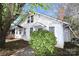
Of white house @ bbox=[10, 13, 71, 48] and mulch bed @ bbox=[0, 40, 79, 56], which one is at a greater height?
white house @ bbox=[10, 13, 71, 48]

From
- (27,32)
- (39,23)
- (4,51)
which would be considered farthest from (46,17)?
(4,51)

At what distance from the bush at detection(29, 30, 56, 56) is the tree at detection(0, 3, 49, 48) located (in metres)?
0.33

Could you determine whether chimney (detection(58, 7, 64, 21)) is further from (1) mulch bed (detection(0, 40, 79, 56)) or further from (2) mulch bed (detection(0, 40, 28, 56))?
(2) mulch bed (detection(0, 40, 28, 56))

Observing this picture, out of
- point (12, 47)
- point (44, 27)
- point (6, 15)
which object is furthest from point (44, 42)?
point (6, 15)

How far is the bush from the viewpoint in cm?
244

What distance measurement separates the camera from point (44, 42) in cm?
244

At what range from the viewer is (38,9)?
248cm

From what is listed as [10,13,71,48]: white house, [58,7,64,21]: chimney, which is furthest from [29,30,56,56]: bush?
[58,7,64,21]: chimney

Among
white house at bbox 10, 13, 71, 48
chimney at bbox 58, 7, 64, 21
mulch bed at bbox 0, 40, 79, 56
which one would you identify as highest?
chimney at bbox 58, 7, 64, 21

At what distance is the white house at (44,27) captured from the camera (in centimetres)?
245

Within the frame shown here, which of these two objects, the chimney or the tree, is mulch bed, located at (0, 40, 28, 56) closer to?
the tree

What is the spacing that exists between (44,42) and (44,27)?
18 cm

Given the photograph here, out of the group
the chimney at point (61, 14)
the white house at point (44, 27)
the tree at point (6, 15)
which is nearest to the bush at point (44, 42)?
the white house at point (44, 27)

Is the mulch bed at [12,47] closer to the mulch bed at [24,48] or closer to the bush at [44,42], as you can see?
the mulch bed at [24,48]
